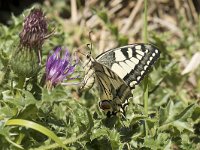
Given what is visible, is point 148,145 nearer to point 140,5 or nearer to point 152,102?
point 152,102

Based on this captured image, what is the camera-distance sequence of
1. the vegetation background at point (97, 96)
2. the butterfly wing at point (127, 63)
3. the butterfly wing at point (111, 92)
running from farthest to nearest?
1. the butterfly wing at point (127, 63)
2. the butterfly wing at point (111, 92)
3. the vegetation background at point (97, 96)

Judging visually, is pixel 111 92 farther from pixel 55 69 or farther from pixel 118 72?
pixel 55 69

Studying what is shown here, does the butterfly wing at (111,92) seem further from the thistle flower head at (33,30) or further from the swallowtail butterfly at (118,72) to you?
the thistle flower head at (33,30)

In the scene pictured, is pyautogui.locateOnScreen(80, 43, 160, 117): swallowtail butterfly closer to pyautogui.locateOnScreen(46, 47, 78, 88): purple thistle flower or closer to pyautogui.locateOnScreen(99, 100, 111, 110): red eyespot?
pyautogui.locateOnScreen(99, 100, 111, 110): red eyespot

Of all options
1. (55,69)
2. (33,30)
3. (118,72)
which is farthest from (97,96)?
(33,30)

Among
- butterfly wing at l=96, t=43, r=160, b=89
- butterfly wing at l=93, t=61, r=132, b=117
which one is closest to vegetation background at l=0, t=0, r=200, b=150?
butterfly wing at l=93, t=61, r=132, b=117

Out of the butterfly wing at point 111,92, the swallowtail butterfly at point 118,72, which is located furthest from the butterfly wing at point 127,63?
the butterfly wing at point 111,92
